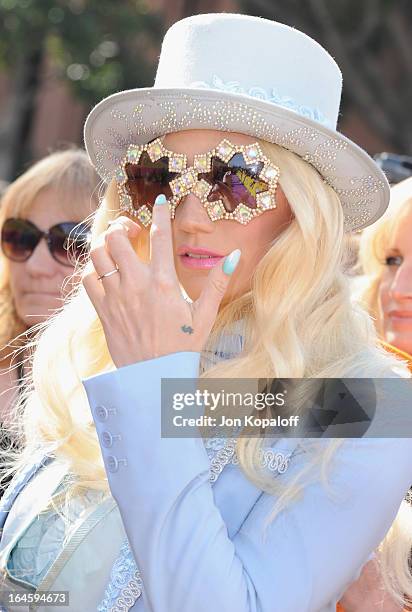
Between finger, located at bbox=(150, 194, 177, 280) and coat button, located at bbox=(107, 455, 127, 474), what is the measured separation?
370 millimetres

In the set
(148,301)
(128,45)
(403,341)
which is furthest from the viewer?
(128,45)

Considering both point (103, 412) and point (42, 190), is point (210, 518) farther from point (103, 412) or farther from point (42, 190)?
point (42, 190)

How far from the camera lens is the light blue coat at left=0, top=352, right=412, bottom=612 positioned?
1.66 m

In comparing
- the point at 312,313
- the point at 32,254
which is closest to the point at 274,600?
the point at 312,313

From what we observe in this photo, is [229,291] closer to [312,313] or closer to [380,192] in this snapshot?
[312,313]

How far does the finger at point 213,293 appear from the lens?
71.1 inches

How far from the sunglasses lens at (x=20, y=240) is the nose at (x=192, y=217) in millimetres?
1779

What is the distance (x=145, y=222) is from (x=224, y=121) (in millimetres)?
304

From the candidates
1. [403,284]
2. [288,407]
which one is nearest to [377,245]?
[403,284]

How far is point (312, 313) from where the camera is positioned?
2090mm

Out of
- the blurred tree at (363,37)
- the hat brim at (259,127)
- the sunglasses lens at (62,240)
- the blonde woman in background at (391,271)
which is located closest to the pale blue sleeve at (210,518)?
the hat brim at (259,127)

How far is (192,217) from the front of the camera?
6.69 feet

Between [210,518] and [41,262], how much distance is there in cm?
220

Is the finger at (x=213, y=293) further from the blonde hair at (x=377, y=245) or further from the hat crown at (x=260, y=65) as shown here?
the blonde hair at (x=377, y=245)
